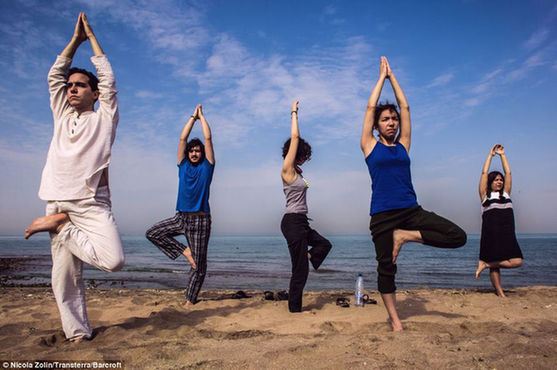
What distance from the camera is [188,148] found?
6.18 meters

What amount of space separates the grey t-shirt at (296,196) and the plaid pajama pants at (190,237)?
54.2 inches

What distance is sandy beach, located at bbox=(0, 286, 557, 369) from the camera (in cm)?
298

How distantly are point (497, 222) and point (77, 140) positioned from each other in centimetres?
683

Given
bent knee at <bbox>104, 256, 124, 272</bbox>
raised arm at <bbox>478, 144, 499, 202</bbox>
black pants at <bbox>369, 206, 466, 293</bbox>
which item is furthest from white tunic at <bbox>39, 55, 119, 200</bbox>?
raised arm at <bbox>478, 144, 499, 202</bbox>

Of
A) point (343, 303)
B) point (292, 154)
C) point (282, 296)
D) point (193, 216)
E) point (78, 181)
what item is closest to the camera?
point (78, 181)

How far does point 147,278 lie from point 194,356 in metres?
10.1

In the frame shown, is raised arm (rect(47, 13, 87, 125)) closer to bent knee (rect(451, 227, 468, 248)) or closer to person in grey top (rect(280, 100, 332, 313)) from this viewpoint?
person in grey top (rect(280, 100, 332, 313))

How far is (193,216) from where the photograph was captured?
5965 mm

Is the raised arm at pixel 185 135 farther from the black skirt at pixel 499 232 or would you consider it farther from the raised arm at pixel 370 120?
the black skirt at pixel 499 232

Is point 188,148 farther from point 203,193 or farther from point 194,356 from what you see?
point 194,356

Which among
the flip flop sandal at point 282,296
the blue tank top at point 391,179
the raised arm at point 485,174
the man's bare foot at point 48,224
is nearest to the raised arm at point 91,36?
the man's bare foot at point 48,224

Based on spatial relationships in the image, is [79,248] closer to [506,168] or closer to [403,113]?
[403,113]

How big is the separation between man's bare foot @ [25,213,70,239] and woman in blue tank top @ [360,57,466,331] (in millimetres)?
3134

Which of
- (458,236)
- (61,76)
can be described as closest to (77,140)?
(61,76)
